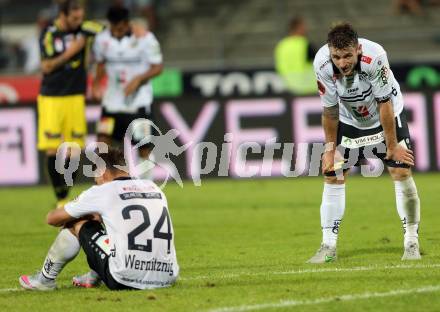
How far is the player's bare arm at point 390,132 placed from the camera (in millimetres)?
8664

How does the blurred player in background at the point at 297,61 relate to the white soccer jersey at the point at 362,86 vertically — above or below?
below

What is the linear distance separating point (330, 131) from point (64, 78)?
5.78 m

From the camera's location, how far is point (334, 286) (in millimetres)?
7656

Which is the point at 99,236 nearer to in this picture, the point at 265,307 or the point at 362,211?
the point at 265,307

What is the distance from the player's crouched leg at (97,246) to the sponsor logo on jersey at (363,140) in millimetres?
2377

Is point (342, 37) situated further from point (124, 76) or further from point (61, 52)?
point (124, 76)

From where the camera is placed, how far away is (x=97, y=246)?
7602 mm

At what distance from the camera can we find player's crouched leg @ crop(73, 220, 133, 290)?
759 centimetres

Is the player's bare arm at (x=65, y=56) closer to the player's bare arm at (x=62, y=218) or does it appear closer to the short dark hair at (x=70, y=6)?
the short dark hair at (x=70, y=6)

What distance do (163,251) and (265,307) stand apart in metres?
0.95

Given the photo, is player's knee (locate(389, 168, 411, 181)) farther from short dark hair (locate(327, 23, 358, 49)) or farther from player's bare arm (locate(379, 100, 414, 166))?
short dark hair (locate(327, 23, 358, 49))

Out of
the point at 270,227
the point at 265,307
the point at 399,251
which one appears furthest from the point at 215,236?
the point at 265,307

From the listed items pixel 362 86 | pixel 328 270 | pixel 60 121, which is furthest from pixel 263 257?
pixel 60 121

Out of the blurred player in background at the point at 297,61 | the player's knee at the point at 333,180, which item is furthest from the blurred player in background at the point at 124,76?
the blurred player in background at the point at 297,61
